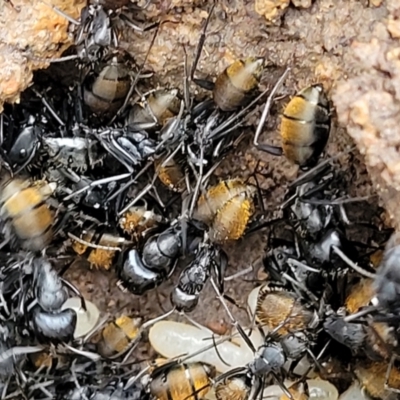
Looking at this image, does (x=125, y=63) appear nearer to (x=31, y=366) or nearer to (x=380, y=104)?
(x=380, y=104)

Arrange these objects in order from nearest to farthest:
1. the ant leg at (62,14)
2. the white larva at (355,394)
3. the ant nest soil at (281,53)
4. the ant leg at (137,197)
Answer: the ant nest soil at (281,53)
the ant leg at (62,14)
the white larva at (355,394)
the ant leg at (137,197)

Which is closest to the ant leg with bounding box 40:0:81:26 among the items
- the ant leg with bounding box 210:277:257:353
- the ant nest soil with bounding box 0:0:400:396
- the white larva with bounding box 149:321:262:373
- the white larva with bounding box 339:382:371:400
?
the ant nest soil with bounding box 0:0:400:396

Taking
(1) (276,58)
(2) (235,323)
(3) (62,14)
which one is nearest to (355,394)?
(2) (235,323)

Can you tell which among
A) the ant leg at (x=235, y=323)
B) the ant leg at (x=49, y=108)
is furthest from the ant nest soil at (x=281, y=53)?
the ant leg at (x=235, y=323)

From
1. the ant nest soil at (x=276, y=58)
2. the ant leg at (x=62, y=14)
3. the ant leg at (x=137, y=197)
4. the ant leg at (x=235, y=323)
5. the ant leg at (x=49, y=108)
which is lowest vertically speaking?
the ant leg at (x=235, y=323)

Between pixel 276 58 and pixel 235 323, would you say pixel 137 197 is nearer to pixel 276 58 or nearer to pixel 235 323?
pixel 235 323

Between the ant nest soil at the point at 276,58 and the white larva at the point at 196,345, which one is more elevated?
the ant nest soil at the point at 276,58

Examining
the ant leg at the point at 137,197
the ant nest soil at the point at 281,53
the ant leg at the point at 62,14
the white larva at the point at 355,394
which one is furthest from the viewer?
the ant leg at the point at 137,197

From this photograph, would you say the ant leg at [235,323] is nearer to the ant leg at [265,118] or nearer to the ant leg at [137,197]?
the ant leg at [137,197]

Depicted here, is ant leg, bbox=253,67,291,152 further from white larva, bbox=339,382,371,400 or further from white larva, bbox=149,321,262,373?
white larva, bbox=339,382,371,400

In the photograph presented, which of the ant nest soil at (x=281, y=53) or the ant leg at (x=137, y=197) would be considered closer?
the ant nest soil at (x=281, y=53)
